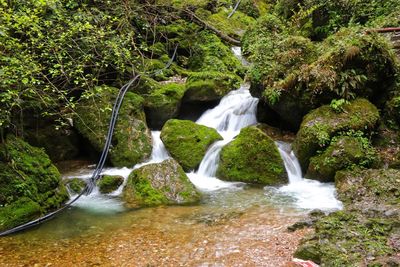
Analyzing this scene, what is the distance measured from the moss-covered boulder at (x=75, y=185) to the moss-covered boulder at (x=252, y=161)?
10.3 feet

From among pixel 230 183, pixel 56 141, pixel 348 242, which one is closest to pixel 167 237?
pixel 348 242

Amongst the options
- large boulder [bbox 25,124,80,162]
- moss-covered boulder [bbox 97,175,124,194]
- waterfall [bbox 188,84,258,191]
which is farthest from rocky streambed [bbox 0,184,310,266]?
large boulder [bbox 25,124,80,162]

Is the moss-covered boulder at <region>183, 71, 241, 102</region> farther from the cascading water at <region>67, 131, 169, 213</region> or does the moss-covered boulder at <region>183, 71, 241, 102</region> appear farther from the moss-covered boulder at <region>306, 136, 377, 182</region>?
the moss-covered boulder at <region>306, 136, 377, 182</region>

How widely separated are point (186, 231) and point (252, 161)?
3.26m

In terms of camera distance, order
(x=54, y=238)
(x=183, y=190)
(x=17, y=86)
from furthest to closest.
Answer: (x=183, y=190), (x=17, y=86), (x=54, y=238)

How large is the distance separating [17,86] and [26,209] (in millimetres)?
2331

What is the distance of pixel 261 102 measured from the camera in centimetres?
1065

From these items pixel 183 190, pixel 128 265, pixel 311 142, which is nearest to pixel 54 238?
pixel 128 265

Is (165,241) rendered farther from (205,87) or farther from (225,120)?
(205,87)

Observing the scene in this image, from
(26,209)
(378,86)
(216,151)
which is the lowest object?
(26,209)

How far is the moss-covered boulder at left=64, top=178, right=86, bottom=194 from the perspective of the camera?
7867mm

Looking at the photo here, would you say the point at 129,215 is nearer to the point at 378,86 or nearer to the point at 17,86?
the point at 17,86

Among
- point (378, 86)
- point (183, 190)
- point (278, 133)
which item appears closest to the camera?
point (183, 190)

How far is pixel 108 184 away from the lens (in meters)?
7.93
